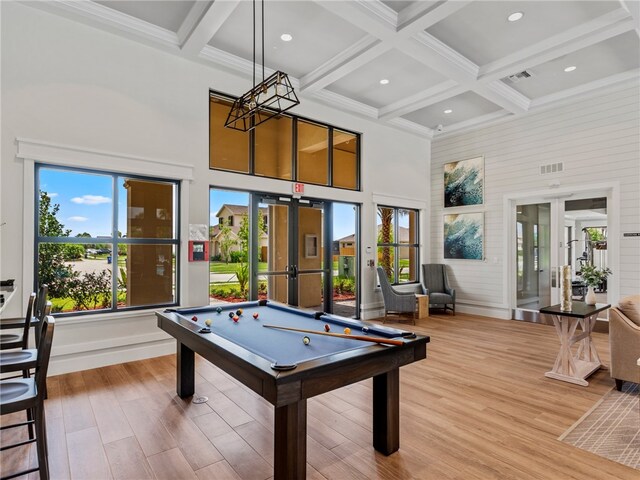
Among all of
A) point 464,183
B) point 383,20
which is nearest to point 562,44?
point 383,20

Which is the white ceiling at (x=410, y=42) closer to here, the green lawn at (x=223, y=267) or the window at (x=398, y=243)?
the window at (x=398, y=243)

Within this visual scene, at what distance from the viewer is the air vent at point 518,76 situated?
563cm

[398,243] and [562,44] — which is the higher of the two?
[562,44]

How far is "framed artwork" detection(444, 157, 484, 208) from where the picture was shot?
302 inches

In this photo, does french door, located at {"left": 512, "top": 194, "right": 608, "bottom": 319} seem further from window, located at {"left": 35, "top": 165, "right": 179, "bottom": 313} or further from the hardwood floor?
window, located at {"left": 35, "top": 165, "right": 179, "bottom": 313}

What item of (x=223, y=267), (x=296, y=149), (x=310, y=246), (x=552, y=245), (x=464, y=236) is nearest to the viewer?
(x=223, y=267)

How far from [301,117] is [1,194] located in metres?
4.29

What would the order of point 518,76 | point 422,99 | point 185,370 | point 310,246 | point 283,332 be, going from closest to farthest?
point 283,332, point 185,370, point 518,76, point 422,99, point 310,246

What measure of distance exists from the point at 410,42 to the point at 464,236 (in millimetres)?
4597

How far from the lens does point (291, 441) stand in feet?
6.68

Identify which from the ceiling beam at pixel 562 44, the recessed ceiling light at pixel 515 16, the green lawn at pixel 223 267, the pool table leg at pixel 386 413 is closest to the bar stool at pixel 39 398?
the pool table leg at pixel 386 413

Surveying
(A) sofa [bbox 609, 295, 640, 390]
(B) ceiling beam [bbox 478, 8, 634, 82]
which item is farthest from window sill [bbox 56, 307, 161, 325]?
(B) ceiling beam [bbox 478, 8, 634, 82]

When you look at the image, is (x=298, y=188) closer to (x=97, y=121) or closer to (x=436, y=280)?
(x=97, y=121)

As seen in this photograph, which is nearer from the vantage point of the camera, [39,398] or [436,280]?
[39,398]
